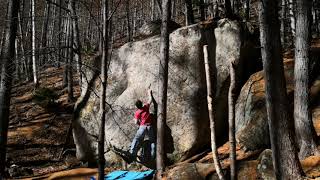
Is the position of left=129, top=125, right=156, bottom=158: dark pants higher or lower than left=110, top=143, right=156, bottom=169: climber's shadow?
higher

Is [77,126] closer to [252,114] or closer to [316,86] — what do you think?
[252,114]

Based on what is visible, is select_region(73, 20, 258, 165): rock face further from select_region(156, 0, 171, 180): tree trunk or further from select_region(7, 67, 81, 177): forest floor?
select_region(7, 67, 81, 177): forest floor

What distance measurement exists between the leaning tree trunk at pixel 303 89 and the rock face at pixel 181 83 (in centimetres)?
349

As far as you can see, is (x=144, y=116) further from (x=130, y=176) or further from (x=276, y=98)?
(x=276, y=98)

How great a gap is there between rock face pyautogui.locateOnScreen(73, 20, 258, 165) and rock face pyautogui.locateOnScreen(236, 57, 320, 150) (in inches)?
26.0

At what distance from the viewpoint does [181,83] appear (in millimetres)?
12898

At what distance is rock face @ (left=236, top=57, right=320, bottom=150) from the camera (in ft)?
37.2

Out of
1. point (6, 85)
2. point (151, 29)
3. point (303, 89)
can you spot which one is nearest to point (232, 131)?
point (303, 89)

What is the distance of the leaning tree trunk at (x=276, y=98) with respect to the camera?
7926 millimetres

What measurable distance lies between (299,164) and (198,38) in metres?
5.75

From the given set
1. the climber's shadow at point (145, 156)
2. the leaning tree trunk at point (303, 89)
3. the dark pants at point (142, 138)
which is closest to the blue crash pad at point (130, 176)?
the dark pants at point (142, 138)

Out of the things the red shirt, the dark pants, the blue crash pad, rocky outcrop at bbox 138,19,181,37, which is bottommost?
the blue crash pad

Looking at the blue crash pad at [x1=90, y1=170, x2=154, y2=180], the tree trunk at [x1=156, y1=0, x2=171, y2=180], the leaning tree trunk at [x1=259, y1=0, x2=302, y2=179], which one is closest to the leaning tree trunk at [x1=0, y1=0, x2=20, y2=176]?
the blue crash pad at [x1=90, y1=170, x2=154, y2=180]

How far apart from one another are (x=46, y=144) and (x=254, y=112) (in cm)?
884
